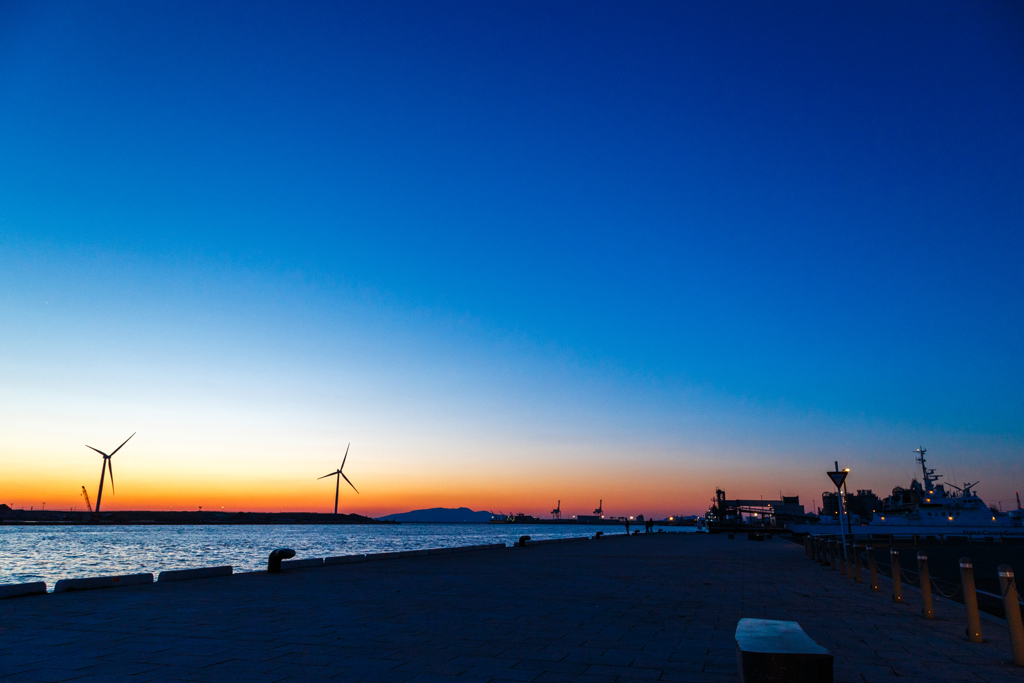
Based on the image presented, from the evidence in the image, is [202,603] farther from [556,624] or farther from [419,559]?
[419,559]

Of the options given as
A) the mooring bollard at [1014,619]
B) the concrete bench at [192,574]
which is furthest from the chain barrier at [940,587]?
the concrete bench at [192,574]

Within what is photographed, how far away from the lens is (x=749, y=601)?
43.5 ft

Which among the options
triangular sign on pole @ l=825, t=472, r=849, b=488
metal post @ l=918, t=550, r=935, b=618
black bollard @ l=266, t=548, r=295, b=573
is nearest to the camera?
metal post @ l=918, t=550, r=935, b=618

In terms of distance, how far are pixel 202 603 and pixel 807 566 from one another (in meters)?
22.4

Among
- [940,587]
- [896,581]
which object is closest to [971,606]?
[896,581]

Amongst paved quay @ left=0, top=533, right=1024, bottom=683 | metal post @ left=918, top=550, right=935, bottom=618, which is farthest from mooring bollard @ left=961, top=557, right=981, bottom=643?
metal post @ left=918, top=550, right=935, bottom=618

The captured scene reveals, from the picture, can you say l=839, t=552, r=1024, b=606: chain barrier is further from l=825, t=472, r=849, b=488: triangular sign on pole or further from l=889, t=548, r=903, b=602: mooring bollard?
l=825, t=472, r=849, b=488: triangular sign on pole

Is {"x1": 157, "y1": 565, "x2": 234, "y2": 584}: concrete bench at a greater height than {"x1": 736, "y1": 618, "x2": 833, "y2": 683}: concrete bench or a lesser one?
lesser

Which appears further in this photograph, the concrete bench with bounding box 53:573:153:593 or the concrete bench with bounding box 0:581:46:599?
the concrete bench with bounding box 53:573:153:593

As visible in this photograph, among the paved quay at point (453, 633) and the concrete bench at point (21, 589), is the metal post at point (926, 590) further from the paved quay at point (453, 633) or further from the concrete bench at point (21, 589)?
the concrete bench at point (21, 589)

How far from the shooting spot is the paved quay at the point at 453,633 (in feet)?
22.3

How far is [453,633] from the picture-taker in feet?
29.6

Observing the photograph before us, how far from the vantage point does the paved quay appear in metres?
6.81

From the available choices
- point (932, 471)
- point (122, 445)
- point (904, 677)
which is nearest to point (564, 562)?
point (904, 677)
